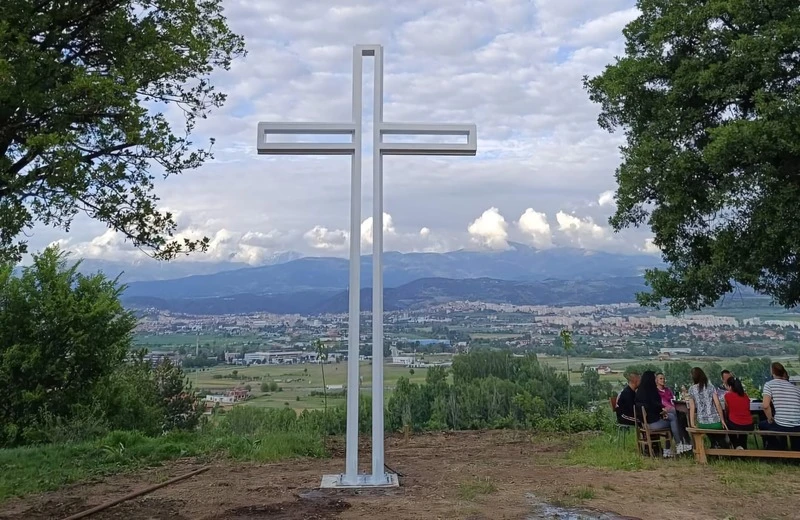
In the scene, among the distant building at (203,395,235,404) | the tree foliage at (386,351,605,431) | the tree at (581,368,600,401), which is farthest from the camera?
the distant building at (203,395,235,404)

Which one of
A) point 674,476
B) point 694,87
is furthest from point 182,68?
point 674,476

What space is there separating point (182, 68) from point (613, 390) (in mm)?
9230

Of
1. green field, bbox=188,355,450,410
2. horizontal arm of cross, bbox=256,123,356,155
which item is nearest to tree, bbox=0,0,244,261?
Result: horizontal arm of cross, bbox=256,123,356,155

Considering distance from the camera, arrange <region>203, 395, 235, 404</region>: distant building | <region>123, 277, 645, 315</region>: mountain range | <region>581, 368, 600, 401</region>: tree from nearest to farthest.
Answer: <region>581, 368, 600, 401</region>: tree, <region>203, 395, 235, 404</region>: distant building, <region>123, 277, 645, 315</region>: mountain range

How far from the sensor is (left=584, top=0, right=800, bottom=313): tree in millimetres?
7328

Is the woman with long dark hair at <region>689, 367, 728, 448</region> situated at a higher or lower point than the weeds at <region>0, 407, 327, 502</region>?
higher

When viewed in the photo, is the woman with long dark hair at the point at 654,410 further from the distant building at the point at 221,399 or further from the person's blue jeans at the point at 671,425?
the distant building at the point at 221,399

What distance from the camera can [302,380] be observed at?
39.4 ft

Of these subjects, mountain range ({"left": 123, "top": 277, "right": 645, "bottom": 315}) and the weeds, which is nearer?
the weeds

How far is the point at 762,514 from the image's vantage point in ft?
18.7

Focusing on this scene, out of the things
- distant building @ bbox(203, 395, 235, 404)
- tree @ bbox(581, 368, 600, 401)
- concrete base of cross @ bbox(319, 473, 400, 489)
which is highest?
tree @ bbox(581, 368, 600, 401)

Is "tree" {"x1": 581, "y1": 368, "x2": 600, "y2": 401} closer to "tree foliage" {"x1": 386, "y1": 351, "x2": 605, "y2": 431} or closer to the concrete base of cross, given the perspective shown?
"tree foliage" {"x1": 386, "y1": 351, "x2": 605, "y2": 431}

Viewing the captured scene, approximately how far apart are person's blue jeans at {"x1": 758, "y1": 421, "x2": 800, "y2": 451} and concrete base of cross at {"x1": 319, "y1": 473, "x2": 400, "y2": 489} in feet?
15.4

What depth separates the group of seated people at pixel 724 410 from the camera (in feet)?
26.1
